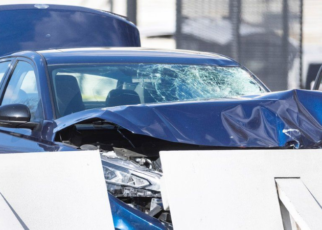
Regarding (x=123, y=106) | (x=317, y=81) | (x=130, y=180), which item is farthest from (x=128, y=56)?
(x=130, y=180)

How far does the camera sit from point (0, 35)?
816cm

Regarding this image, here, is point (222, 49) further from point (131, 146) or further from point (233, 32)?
point (131, 146)

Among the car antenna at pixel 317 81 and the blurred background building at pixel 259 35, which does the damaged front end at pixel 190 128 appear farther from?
the blurred background building at pixel 259 35

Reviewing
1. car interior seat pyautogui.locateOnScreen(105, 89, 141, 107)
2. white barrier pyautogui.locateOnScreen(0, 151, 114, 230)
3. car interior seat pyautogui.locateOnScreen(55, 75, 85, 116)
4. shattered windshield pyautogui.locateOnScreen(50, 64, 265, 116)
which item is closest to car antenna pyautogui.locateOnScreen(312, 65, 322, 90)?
shattered windshield pyautogui.locateOnScreen(50, 64, 265, 116)

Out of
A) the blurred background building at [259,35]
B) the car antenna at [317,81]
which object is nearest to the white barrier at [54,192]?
the car antenna at [317,81]

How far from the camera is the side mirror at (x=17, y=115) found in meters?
4.83

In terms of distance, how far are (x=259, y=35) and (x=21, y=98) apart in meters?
11.6

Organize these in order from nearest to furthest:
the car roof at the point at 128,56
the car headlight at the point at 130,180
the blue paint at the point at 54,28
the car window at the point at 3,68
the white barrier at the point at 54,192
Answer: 1. the white barrier at the point at 54,192
2. the car headlight at the point at 130,180
3. the car roof at the point at 128,56
4. the car window at the point at 3,68
5. the blue paint at the point at 54,28

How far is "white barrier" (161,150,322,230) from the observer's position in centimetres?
336

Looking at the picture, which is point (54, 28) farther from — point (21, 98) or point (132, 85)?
point (132, 85)

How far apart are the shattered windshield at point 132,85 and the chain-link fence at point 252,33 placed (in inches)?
432

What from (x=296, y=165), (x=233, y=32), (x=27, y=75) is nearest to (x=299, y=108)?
(x=296, y=165)

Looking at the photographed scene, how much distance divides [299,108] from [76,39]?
451 centimetres

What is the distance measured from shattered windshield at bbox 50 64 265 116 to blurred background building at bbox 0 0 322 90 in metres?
11.0
